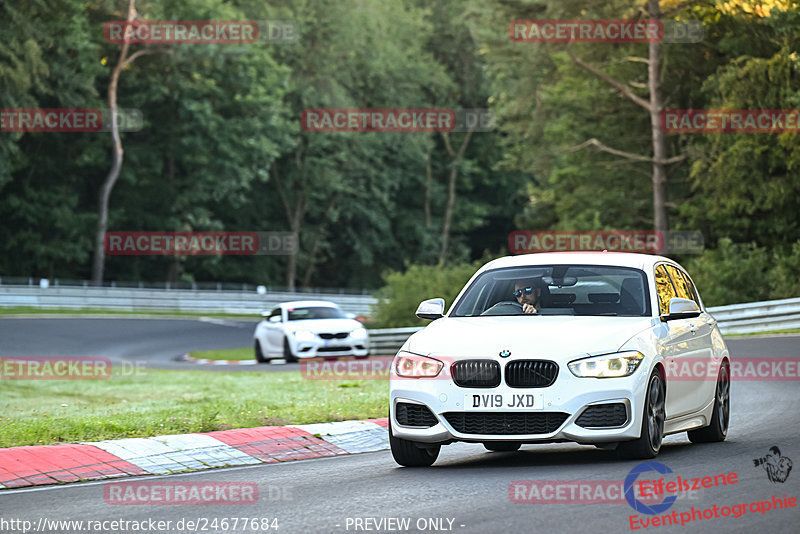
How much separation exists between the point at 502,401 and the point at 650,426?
47.0 inches

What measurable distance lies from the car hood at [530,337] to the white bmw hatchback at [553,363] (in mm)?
10

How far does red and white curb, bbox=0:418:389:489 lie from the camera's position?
10.3m

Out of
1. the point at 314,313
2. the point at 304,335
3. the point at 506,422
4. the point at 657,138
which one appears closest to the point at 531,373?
the point at 506,422

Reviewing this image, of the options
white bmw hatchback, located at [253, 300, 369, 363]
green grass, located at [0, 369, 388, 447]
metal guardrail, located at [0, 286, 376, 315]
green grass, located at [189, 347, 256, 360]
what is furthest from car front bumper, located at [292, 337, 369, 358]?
metal guardrail, located at [0, 286, 376, 315]

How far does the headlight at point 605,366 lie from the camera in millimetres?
9695

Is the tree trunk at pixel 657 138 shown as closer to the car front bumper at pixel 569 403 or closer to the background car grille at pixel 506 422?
the car front bumper at pixel 569 403

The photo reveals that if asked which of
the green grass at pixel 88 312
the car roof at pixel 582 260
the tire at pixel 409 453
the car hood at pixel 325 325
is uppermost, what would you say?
the car roof at pixel 582 260

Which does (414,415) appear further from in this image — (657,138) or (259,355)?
(657,138)

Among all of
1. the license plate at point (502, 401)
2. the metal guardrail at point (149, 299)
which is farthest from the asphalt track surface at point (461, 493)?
the metal guardrail at point (149, 299)

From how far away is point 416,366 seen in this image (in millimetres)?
10172

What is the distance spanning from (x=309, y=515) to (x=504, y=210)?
85928mm

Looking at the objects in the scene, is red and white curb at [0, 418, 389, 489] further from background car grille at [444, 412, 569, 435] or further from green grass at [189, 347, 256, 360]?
green grass at [189, 347, 256, 360]

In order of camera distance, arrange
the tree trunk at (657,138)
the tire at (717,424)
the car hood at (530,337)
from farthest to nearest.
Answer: the tree trunk at (657,138) < the tire at (717,424) < the car hood at (530,337)

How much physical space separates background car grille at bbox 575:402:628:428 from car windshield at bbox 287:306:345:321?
2309cm
